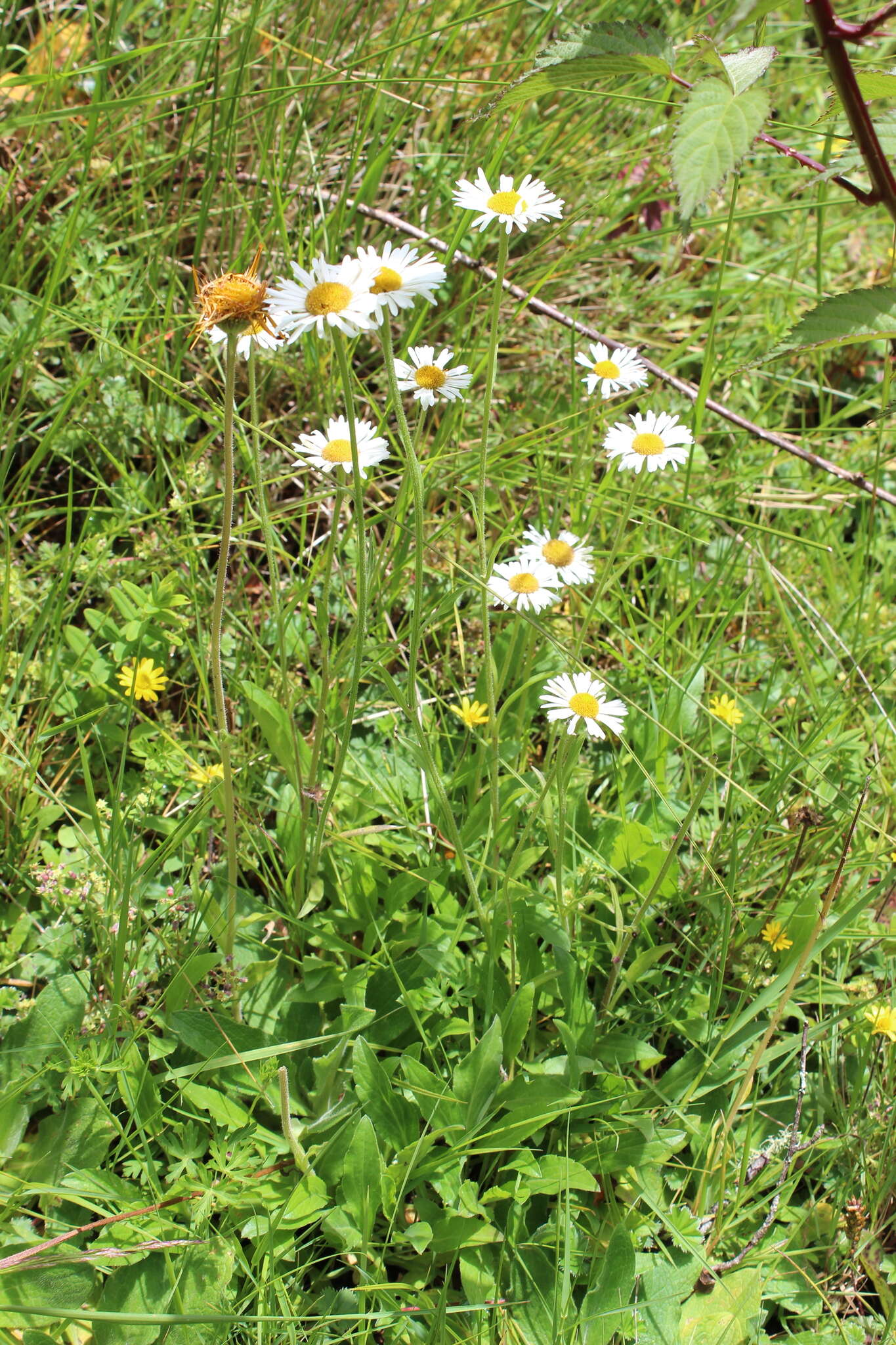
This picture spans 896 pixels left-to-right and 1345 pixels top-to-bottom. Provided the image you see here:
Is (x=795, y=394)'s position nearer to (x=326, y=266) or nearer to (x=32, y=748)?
(x=326, y=266)

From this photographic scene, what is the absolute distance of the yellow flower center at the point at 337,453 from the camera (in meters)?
1.30

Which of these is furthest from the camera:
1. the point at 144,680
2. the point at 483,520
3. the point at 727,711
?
the point at 727,711

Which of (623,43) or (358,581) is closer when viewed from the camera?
(623,43)

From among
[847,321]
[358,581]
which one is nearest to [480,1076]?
[358,581]

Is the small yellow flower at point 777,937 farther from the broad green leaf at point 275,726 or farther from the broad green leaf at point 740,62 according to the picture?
the broad green leaf at point 740,62

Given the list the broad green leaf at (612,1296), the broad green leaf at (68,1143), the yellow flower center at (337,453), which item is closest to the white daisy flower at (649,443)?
the yellow flower center at (337,453)

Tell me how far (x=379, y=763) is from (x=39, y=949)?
1.89 ft

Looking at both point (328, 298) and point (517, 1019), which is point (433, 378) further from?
point (517, 1019)

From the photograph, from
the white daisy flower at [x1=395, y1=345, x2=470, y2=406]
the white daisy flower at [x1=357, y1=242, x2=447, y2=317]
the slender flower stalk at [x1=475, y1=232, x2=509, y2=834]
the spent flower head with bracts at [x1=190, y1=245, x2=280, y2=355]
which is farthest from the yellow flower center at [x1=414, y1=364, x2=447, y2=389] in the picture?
the spent flower head with bracts at [x1=190, y1=245, x2=280, y2=355]

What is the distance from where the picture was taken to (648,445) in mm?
1419

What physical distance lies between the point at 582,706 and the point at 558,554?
0.26m

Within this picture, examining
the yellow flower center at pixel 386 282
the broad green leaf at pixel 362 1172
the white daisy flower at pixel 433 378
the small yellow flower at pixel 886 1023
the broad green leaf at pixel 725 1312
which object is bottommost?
the broad green leaf at pixel 725 1312

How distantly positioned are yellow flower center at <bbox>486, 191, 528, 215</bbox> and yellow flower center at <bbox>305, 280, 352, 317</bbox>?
11.8 inches

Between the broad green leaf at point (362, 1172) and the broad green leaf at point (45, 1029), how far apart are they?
15.6 inches
